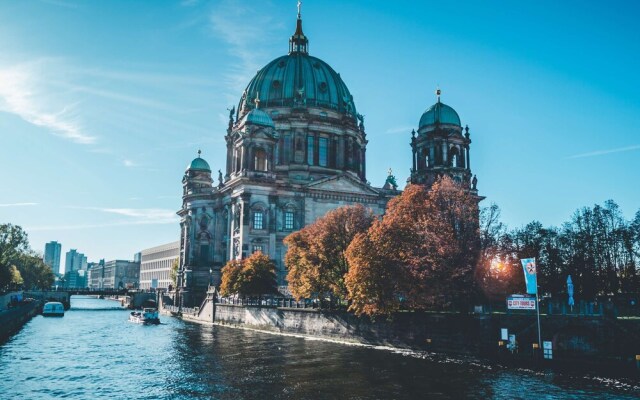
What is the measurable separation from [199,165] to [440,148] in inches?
2105

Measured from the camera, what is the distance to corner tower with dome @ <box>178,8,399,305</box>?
302ft

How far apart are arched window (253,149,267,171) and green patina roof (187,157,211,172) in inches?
1040

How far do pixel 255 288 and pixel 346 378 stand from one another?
40.7m

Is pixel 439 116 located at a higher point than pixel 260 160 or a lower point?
higher

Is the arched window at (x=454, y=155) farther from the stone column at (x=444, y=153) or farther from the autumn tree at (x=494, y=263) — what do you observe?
the autumn tree at (x=494, y=263)

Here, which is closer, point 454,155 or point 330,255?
point 330,255

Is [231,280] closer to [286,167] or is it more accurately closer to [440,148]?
[286,167]

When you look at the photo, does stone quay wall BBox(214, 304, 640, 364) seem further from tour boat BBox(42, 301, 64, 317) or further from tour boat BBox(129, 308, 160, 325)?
tour boat BBox(42, 301, 64, 317)

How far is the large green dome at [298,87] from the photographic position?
11200 centimetres

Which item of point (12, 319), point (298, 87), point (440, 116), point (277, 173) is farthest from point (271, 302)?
point (298, 87)

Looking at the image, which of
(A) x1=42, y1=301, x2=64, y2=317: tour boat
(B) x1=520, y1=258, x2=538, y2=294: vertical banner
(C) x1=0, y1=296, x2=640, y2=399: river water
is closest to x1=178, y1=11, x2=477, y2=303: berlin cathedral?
(A) x1=42, y1=301, x2=64, y2=317: tour boat

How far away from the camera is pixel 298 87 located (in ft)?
368

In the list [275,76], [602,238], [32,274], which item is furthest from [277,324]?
[32,274]

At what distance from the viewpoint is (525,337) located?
46.7 m
